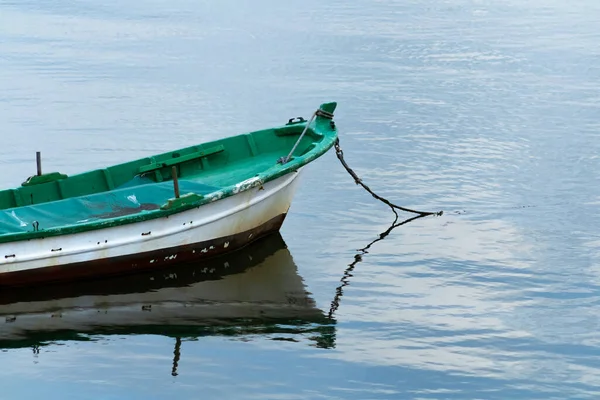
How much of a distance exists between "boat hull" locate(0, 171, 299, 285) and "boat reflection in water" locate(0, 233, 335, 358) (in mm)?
210

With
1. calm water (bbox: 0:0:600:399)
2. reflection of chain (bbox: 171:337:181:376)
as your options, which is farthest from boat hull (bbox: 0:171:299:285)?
reflection of chain (bbox: 171:337:181:376)

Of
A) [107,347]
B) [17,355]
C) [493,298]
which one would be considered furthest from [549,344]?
[17,355]

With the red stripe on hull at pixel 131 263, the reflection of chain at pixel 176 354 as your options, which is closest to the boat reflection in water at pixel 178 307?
the reflection of chain at pixel 176 354

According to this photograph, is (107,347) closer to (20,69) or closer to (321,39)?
(20,69)

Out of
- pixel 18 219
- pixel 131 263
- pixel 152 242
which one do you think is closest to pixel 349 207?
pixel 152 242

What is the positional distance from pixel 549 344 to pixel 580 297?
1591mm

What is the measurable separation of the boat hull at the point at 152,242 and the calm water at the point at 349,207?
0.31 m

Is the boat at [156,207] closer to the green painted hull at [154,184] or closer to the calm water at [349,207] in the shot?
the green painted hull at [154,184]

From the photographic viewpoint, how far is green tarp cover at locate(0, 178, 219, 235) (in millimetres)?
12297

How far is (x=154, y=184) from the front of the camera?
44.1ft

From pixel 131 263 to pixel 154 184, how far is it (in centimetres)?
128

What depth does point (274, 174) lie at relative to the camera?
13.1 meters

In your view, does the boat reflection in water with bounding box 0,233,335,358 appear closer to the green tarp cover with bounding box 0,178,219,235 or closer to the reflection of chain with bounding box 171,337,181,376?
the reflection of chain with bounding box 171,337,181,376

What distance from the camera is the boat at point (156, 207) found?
12.0m
